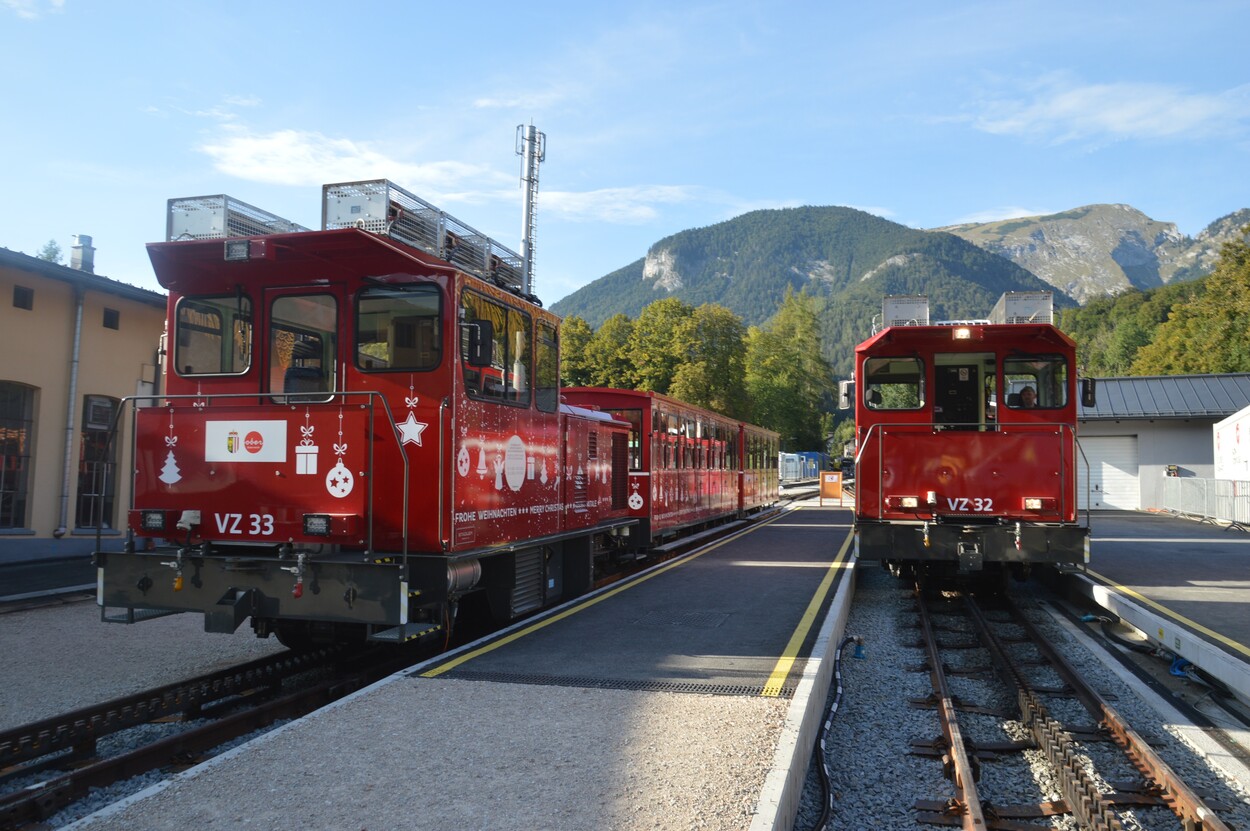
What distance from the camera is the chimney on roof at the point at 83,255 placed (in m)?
15.6

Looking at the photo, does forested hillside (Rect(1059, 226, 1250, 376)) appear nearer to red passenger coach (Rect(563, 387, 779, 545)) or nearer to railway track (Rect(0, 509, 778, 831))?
red passenger coach (Rect(563, 387, 779, 545))

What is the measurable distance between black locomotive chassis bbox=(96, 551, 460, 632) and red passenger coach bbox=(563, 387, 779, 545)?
26.3ft

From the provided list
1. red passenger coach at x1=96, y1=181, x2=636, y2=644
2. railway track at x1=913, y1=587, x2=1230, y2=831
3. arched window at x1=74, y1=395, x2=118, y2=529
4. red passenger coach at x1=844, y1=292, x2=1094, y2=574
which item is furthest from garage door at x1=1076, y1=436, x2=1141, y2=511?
arched window at x1=74, y1=395, x2=118, y2=529

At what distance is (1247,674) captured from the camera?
6414 mm

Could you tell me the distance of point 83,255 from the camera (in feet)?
52.0

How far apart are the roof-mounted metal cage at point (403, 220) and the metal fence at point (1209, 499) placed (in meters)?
22.1

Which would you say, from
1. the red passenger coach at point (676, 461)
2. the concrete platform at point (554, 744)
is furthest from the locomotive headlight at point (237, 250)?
the red passenger coach at point (676, 461)

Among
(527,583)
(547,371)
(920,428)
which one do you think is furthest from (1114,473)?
(527,583)

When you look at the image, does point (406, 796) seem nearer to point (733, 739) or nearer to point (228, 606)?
point (733, 739)

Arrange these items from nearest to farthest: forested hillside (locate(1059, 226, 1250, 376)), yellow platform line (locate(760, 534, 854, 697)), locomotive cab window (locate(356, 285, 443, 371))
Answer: yellow platform line (locate(760, 534, 854, 697)) → locomotive cab window (locate(356, 285, 443, 371)) → forested hillside (locate(1059, 226, 1250, 376))

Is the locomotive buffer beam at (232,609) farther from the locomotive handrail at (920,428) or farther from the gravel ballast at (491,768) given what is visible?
the locomotive handrail at (920,428)

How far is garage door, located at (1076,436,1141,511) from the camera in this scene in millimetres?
30062

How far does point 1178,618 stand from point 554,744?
7580mm

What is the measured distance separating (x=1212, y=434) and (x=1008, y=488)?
80.8ft
